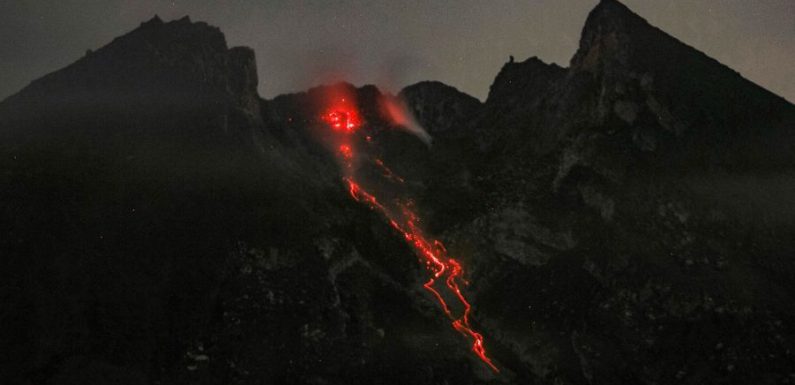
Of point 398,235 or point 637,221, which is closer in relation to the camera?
point 637,221

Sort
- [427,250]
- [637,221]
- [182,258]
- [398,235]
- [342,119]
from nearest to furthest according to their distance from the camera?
1. [182,258]
2. [637,221]
3. [398,235]
4. [427,250]
5. [342,119]

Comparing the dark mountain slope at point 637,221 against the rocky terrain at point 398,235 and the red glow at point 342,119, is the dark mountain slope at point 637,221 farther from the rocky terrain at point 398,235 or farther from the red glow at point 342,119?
the red glow at point 342,119

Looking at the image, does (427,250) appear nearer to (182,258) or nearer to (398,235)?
(398,235)

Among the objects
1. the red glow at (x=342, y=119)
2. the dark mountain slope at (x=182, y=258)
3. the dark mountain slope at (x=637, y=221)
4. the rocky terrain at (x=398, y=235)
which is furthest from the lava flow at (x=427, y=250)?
the red glow at (x=342, y=119)

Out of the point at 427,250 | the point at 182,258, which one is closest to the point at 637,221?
the point at 427,250

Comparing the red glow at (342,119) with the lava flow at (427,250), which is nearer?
the lava flow at (427,250)
